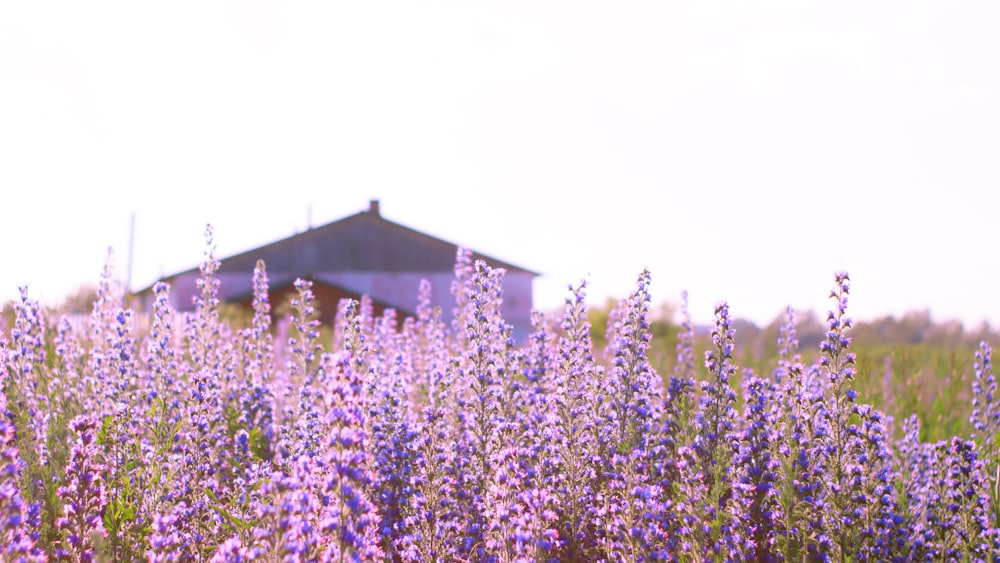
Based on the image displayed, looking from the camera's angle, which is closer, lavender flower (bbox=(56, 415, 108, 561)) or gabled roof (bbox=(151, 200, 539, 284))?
lavender flower (bbox=(56, 415, 108, 561))

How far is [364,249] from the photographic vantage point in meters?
29.3

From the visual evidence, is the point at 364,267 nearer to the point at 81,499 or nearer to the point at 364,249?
the point at 364,249

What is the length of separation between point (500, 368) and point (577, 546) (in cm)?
136

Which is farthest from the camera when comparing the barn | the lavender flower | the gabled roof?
the gabled roof

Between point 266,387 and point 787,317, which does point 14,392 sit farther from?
point 787,317

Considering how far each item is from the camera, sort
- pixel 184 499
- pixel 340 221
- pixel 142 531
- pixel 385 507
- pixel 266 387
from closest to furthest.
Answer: pixel 142 531, pixel 184 499, pixel 385 507, pixel 266 387, pixel 340 221

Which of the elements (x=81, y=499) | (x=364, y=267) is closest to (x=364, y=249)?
(x=364, y=267)

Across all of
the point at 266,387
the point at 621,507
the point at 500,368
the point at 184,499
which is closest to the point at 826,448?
the point at 621,507

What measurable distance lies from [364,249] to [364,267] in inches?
27.3

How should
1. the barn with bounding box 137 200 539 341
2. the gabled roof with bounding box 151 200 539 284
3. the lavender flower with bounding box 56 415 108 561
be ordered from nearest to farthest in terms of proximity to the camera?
the lavender flower with bounding box 56 415 108 561
the barn with bounding box 137 200 539 341
the gabled roof with bounding box 151 200 539 284

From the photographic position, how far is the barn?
2830 centimetres

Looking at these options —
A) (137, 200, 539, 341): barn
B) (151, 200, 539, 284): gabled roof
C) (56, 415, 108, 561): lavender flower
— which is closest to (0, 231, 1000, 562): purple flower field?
(56, 415, 108, 561): lavender flower

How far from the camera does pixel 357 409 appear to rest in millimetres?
3459

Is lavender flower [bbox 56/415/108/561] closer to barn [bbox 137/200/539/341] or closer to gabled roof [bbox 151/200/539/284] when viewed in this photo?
barn [bbox 137/200/539/341]
